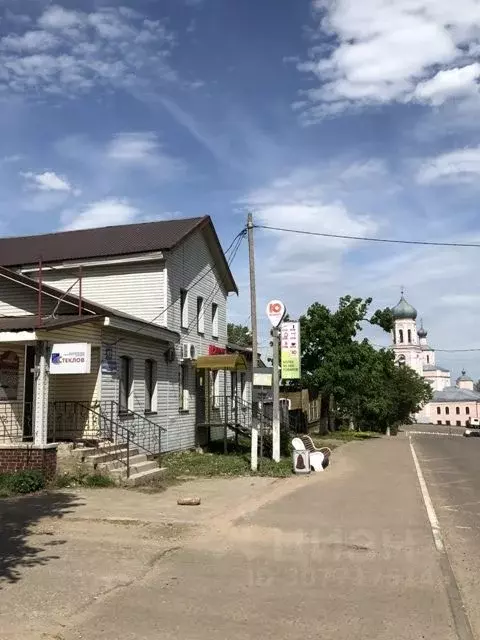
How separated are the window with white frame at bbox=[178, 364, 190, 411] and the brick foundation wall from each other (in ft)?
27.3

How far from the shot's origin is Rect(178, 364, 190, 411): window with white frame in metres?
21.4

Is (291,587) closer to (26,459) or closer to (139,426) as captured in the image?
(26,459)

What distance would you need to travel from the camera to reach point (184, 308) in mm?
22312

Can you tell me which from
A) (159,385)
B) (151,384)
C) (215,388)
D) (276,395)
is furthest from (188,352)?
(276,395)

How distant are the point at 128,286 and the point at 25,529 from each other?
12.8 m

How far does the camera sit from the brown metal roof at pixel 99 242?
21219 mm

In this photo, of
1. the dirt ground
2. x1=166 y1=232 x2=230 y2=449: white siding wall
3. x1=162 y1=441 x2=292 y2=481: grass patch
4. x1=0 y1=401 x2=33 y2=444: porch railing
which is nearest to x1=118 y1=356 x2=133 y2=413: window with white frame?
x1=162 y1=441 x2=292 y2=481: grass patch

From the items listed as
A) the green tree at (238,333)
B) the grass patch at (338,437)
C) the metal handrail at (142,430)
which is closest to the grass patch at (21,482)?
the metal handrail at (142,430)

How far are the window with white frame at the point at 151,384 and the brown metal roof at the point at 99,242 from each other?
3857mm

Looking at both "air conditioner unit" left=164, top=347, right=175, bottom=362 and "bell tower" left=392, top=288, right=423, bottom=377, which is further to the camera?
"bell tower" left=392, top=288, right=423, bottom=377

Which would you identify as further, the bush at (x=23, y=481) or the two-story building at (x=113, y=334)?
the two-story building at (x=113, y=334)

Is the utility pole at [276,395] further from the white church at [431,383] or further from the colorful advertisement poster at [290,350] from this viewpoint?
the white church at [431,383]

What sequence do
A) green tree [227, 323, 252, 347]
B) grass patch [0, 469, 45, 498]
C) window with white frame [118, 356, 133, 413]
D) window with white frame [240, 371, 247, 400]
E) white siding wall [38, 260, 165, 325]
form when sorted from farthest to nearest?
green tree [227, 323, 252, 347] → window with white frame [240, 371, 247, 400] → white siding wall [38, 260, 165, 325] → window with white frame [118, 356, 133, 413] → grass patch [0, 469, 45, 498]

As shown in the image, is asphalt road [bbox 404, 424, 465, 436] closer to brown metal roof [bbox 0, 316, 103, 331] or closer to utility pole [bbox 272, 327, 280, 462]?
utility pole [bbox 272, 327, 280, 462]
